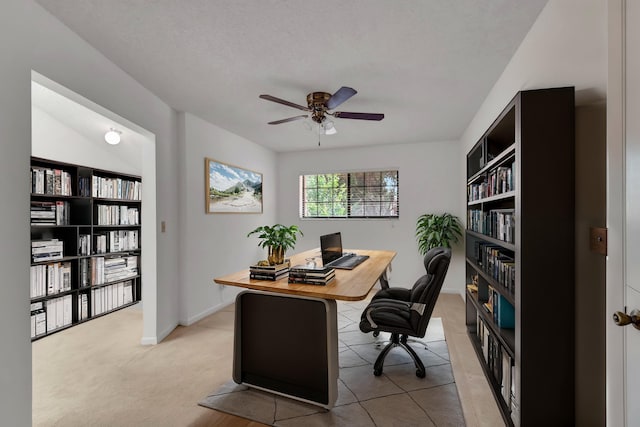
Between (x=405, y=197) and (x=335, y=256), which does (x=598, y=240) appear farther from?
(x=405, y=197)

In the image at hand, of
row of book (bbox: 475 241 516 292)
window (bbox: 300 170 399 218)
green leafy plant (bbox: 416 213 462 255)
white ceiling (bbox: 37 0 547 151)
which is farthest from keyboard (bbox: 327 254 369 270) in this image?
window (bbox: 300 170 399 218)

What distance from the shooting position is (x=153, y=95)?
109 inches

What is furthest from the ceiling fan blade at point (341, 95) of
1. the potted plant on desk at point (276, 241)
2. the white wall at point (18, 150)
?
the white wall at point (18, 150)

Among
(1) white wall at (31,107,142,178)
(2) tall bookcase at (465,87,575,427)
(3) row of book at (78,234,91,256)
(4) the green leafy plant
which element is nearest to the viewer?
(2) tall bookcase at (465,87,575,427)

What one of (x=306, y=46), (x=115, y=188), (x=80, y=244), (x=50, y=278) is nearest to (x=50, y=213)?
(x=80, y=244)

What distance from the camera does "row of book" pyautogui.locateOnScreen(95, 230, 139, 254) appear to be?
3.59 meters

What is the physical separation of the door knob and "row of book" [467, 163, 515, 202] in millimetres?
895

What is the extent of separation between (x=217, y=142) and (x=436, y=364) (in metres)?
3.39

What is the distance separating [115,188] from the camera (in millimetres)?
3777

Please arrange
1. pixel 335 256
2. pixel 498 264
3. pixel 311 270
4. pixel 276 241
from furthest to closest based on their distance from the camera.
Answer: pixel 335 256, pixel 276 241, pixel 498 264, pixel 311 270

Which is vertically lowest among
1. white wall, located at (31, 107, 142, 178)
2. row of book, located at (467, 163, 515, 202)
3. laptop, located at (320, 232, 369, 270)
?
laptop, located at (320, 232, 369, 270)

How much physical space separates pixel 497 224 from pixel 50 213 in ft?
13.6

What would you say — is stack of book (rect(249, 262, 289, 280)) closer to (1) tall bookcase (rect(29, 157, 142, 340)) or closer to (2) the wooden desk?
(2) the wooden desk

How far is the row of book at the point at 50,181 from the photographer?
9.49ft
